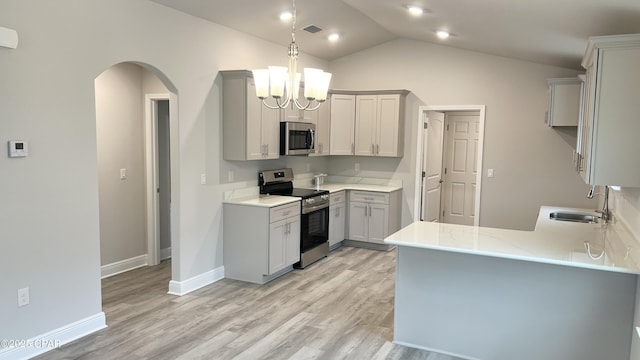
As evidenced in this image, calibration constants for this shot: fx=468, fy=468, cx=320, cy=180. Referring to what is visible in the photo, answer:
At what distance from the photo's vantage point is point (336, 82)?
24.5 ft

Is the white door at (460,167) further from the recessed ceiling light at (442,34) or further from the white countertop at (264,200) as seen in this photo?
the white countertop at (264,200)

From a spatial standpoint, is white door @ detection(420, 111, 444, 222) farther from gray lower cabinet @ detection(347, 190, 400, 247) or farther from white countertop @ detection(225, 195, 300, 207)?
white countertop @ detection(225, 195, 300, 207)

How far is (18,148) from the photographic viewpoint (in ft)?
10.5

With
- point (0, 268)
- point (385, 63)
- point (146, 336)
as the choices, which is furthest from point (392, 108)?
point (0, 268)

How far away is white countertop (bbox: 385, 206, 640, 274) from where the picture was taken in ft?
9.46

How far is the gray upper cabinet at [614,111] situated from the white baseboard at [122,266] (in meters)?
4.88

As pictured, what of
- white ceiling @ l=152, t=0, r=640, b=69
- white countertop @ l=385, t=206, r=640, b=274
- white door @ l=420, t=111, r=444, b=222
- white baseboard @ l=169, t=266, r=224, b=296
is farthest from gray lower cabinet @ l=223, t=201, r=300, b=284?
white door @ l=420, t=111, r=444, b=222

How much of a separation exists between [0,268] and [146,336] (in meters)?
1.17

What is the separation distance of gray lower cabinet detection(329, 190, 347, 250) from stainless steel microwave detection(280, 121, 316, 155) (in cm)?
78

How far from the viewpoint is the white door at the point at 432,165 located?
7.16 m

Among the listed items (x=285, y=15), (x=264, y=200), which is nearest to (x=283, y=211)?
(x=264, y=200)

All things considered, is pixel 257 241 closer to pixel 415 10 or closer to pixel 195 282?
pixel 195 282

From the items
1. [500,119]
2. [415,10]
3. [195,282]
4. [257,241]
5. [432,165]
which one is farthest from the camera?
[432,165]

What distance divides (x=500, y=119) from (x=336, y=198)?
8.17ft
